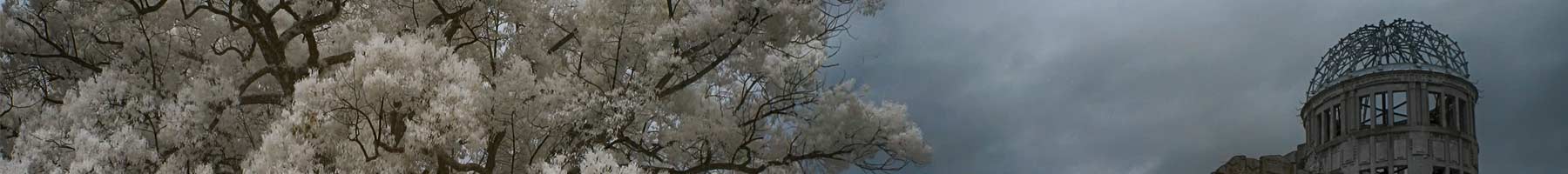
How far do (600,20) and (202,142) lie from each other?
4190 mm

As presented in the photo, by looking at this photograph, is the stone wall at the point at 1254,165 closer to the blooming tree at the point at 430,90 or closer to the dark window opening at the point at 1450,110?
the dark window opening at the point at 1450,110

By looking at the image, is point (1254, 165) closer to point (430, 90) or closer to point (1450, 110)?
point (1450, 110)

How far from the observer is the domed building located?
161 ft

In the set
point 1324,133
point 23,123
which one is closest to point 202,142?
point 23,123

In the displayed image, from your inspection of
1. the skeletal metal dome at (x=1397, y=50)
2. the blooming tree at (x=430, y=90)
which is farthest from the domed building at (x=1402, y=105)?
the blooming tree at (x=430, y=90)

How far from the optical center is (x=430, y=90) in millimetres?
15156

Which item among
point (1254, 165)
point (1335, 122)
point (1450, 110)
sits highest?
point (1450, 110)

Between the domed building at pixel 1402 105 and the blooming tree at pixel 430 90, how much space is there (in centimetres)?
3344

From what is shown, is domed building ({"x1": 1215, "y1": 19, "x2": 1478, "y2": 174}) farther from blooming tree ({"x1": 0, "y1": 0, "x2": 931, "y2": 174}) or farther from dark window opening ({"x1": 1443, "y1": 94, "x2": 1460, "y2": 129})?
blooming tree ({"x1": 0, "y1": 0, "x2": 931, "y2": 174})

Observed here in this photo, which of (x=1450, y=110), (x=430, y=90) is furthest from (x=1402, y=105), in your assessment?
(x=430, y=90)

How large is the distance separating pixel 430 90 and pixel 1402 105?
41.2 metres

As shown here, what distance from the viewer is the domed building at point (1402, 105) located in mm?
49125

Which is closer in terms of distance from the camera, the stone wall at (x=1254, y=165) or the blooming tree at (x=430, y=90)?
the blooming tree at (x=430, y=90)

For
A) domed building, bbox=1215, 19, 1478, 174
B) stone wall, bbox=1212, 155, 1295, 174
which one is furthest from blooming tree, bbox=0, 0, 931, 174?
domed building, bbox=1215, 19, 1478, 174
